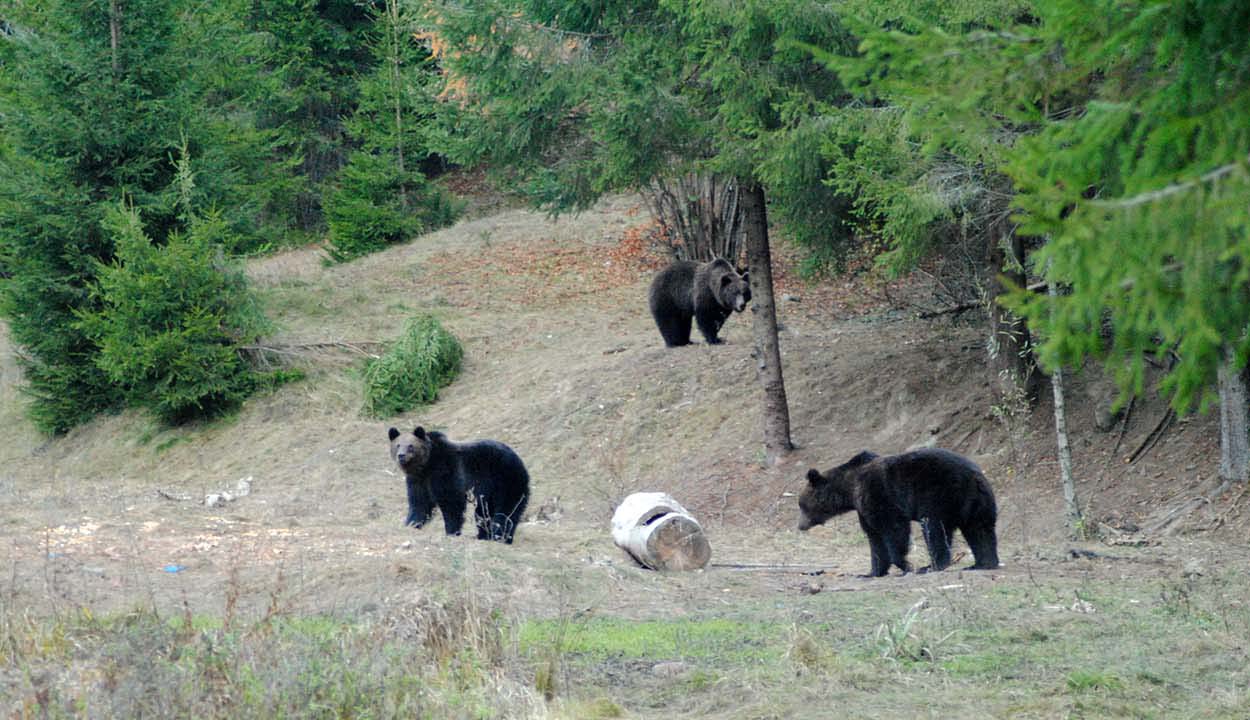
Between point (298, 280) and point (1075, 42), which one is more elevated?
point (1075, 42)

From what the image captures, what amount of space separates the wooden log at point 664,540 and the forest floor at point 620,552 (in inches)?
10.4

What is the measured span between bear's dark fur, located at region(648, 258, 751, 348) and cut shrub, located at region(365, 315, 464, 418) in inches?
173

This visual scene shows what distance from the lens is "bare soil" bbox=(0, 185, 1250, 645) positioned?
996cm

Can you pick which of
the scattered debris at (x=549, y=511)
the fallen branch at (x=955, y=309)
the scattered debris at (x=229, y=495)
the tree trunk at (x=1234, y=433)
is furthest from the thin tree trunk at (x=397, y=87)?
the tree trunk at (x=1234, y=433)

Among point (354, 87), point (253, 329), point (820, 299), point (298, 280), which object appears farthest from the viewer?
point (354, 87)

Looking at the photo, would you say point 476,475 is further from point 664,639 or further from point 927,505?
point 664,639

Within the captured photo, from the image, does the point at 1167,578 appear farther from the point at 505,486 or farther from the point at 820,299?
the point at 820,299

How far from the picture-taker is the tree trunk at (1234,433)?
41.5 ft

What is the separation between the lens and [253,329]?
945 inches

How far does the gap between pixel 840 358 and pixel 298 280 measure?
15467 millimetres

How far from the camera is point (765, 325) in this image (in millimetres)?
16547

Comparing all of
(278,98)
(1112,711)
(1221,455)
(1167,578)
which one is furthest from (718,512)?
(278,98)

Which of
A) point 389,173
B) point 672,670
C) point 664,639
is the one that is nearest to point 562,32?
point 664,639

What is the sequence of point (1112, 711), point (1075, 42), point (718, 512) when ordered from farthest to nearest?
point (718, 512), point (1112, 711), point (1075, 42)
